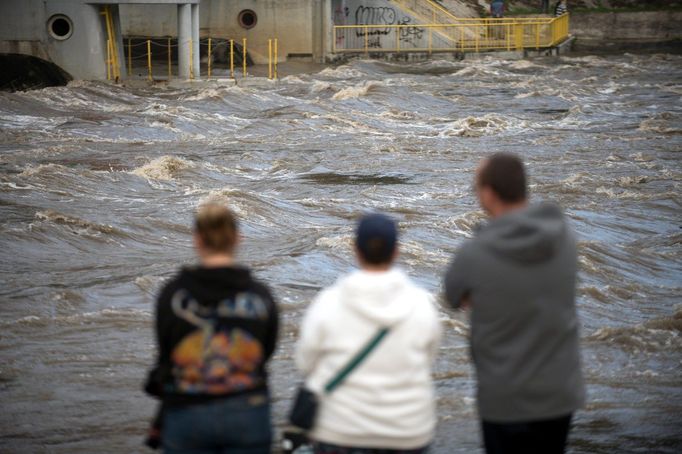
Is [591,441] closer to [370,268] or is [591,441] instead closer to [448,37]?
[370,268]

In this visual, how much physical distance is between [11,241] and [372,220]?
1066cm

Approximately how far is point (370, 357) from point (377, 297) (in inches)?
8.4

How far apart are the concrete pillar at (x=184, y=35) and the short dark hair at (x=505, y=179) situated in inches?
1221

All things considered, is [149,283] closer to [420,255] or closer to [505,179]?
[420,255]

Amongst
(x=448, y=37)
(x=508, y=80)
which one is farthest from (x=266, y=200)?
(x=448, y=37)

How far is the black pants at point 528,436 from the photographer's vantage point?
171 inches

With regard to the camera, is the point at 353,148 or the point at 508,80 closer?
the point at 353,148

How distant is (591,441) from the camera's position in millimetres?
7180

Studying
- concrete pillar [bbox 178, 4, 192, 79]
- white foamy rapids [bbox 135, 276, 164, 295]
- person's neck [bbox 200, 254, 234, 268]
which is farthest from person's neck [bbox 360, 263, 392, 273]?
concrete pillar [bbox 178, 4, 192, 79]

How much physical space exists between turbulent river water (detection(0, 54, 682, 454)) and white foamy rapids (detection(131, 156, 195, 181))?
0.22 feet

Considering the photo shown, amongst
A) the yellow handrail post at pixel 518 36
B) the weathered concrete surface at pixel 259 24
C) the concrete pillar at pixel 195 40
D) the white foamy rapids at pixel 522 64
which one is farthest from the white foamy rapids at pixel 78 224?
the yellow handrail post at pixel 518 36

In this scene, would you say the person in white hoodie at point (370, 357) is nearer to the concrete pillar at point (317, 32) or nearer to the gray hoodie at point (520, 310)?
the gray hoodie at point (520, 310)

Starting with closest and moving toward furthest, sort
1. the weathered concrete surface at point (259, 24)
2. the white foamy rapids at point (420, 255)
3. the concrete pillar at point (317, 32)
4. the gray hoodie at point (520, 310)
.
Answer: the gray hoodie at point (520, 310) → the white foamy rapids at point (420, 255) → the weathered concrete surface at point (259, 24) → the concrete pillar at point (317, 32)

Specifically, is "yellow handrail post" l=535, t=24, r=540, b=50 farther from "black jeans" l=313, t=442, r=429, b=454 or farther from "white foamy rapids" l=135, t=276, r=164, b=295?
"black jeans" l=313, t=442, r=429, b=454
